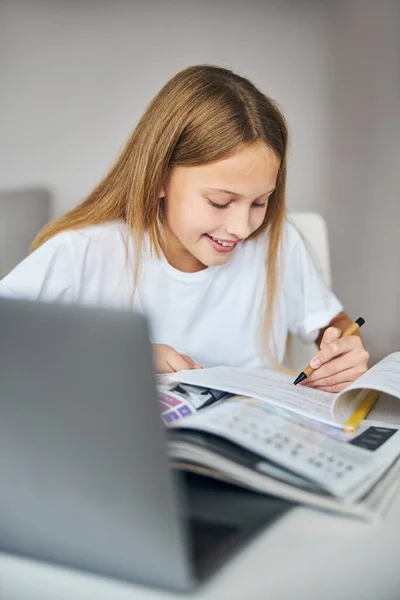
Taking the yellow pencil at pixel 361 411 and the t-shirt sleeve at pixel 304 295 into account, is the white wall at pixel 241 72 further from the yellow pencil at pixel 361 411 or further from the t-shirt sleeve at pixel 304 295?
the yellow pencil at pixel 361 411

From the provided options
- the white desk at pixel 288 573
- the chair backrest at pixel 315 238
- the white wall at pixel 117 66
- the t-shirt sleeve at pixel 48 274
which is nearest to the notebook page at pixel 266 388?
the white desk at pixel 288 573

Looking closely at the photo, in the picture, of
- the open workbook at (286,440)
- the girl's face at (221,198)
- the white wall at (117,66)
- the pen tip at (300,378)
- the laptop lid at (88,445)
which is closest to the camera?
the laptop lid at (88,445)

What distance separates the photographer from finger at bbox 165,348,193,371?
97cm

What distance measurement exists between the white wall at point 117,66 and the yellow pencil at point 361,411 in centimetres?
145

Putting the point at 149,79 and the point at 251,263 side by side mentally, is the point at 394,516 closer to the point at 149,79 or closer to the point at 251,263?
the point at 251,263

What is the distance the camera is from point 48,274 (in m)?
1.16

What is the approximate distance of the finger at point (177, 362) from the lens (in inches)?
38.2

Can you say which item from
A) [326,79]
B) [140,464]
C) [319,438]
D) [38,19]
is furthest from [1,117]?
[140,464]

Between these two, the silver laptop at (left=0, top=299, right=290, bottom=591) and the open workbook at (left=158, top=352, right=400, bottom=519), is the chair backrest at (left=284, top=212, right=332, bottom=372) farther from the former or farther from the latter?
the silver laptop at (left=0, top=299, right=290, bottom=591)

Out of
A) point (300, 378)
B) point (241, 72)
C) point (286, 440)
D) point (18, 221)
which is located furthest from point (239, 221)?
point (241, 72)

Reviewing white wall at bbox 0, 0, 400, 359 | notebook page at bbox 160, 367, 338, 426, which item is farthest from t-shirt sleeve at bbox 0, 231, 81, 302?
white wall at bbox 0, 0, 400, 359

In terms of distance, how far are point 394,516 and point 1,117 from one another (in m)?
1.98

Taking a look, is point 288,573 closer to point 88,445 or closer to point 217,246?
point 88,445

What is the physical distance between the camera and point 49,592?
48cm
